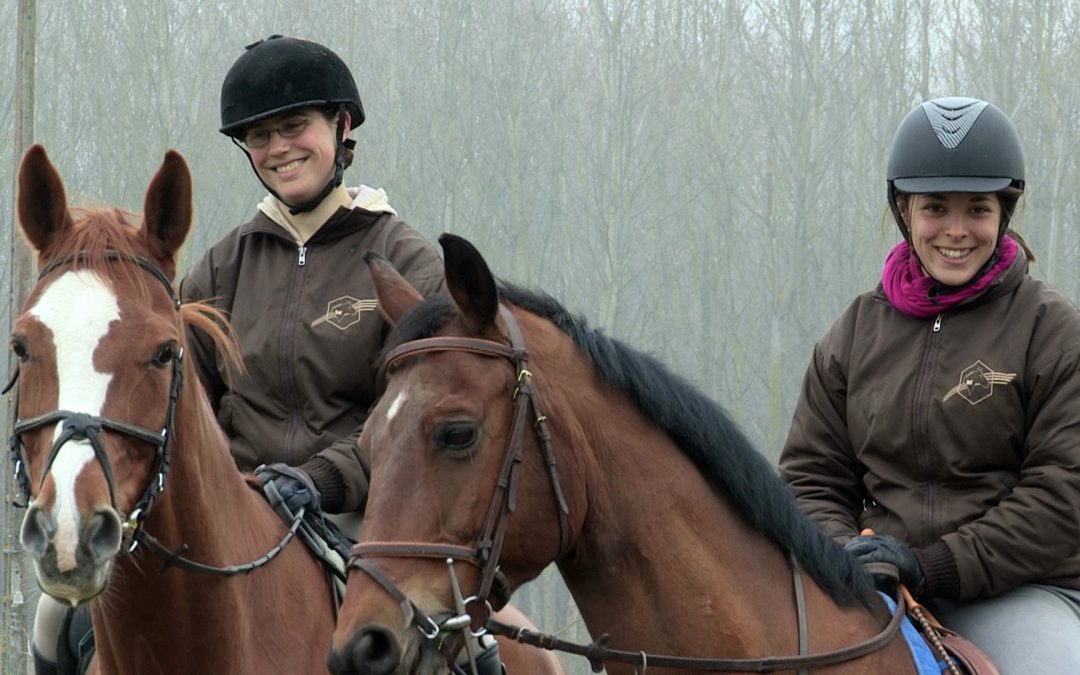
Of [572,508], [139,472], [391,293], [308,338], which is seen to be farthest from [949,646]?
[308,338]

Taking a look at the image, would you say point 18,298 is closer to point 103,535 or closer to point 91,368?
point 91,368

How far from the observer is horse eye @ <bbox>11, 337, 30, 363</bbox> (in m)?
3.69

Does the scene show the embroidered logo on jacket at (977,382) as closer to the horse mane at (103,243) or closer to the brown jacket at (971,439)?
the brown jacket at (971,439)

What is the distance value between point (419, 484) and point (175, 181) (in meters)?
1.50

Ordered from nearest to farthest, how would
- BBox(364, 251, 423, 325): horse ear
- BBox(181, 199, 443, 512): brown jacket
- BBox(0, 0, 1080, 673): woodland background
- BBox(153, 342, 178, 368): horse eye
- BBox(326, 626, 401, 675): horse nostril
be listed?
BBox(326, 626, 401, 675): horse nostril → BBox(364, 251, 423, 325): horse ear → BBox(153, 342, 178, 368): horse eye → BBox(181, 199, 443, 512): brown jacket → BBox(0, 0, 1080, 673): woodland background

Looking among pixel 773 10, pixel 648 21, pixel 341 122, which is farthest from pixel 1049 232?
pixel 341 122

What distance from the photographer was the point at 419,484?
10.4ft

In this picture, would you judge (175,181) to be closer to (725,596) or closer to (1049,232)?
(725,596)

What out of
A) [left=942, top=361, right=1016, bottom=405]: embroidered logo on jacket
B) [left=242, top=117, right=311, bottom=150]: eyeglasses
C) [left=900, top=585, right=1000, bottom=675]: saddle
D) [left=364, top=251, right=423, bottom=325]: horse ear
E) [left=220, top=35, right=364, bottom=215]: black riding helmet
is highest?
[left=220, top=35, right=364, bottom=215]: black riding helmet

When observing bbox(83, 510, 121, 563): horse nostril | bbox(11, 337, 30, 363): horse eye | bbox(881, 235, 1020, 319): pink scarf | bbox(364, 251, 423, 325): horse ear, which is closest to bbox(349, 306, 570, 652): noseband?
bbox(364, 251, 423, 325): horse ear

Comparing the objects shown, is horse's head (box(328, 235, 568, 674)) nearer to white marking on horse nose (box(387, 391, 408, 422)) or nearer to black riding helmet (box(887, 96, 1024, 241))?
white marking on horse nose (box(387, 391, 408, 422))

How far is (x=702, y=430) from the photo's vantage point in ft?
11.6

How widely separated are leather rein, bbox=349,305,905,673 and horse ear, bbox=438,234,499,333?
0.07 m

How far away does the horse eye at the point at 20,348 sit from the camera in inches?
145
